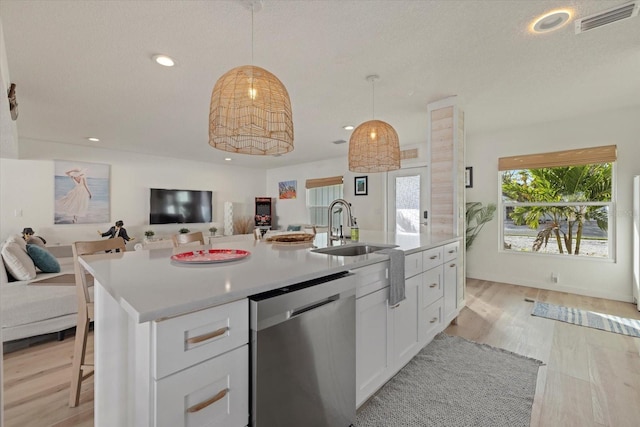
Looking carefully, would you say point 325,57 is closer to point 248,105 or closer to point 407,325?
point 248,105

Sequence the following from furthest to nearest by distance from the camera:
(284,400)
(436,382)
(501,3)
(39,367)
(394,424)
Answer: (39,367)
(436,382)
(501,3)
(394,424)
(284,400)

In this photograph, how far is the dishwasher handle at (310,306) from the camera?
1152 millimetres

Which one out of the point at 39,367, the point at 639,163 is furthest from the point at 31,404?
the point at 639,163

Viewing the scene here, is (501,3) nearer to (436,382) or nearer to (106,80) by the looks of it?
(436,382)

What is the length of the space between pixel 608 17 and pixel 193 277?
291cm

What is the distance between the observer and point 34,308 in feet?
8.01

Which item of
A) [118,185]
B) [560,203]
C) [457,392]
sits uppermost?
[118,185]

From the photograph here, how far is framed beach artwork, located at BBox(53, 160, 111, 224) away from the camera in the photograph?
4.98 meters

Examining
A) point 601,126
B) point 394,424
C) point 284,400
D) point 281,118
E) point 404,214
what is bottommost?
point 394,424

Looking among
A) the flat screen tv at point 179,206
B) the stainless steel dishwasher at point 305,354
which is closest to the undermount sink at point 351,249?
the stainless steel dishwasher at point 305,354

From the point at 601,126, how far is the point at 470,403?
13.3 ft

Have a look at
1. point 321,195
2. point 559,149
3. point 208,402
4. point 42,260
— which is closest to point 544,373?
point 208,402

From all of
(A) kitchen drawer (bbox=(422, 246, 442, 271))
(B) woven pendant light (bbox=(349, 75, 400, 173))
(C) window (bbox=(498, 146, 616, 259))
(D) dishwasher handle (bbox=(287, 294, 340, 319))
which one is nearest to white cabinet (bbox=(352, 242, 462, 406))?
(A) kitchen drawer (bbox=(422, 246, 442, 271))

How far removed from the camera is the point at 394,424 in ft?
5.13
